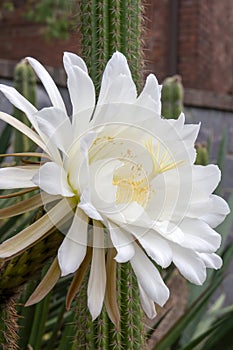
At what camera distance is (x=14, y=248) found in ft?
1.33

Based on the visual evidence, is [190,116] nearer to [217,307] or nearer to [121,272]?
[217,307]

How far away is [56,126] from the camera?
1.37 ft

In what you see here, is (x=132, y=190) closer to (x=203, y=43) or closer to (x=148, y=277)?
(x=148, y=277)

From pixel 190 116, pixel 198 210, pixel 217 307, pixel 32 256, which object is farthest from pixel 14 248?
pixel 190 116

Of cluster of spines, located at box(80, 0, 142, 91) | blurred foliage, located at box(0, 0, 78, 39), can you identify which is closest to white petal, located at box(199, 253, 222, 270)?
cluster of spines, located at box(80, 0, 142, 91)

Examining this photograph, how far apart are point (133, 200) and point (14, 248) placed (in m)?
0.10

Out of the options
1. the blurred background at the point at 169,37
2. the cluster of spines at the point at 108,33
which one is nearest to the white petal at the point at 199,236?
the cluster of spines at the point at 108,33

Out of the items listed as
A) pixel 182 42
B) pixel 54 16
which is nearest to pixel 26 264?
pixel 54 16

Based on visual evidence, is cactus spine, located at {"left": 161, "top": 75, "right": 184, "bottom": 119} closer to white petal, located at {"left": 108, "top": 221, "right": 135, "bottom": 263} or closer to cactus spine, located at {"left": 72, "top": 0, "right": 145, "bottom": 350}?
cactus spine, located at {"left": 72, "top": 0, "right": 145, "bottom": 350}

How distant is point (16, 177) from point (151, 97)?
13cm

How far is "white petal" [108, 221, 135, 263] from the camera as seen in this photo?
40 centimetres

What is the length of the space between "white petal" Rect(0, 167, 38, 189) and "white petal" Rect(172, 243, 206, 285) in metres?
0.12

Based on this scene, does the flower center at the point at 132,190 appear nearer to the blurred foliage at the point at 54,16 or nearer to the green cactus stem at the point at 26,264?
the green cactus stem at the point at 26,264

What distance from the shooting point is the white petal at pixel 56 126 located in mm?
409
